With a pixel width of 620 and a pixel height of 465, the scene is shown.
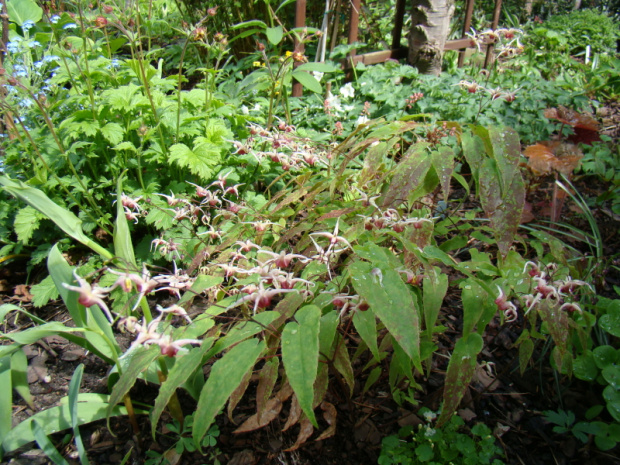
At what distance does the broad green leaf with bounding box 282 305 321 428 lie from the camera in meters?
0.76

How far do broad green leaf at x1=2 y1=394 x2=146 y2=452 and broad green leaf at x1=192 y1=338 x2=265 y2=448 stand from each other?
0.55 meters

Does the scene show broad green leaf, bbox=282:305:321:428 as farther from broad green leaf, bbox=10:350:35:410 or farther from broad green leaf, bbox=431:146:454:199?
broad green leaf, bbox=10:350:35:410

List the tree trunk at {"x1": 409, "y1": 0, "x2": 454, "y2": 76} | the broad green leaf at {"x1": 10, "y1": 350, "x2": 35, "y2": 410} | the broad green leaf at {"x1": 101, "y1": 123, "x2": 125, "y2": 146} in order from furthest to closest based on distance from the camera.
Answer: the tree trunk at {"x1": 409, "y1": 0, "x2": 454, "y2": 76} → the broad green leaf at {"x1": 101, "y1": 123, "x2": 125, "y2": 146} → the broad green leaf at {"x1": 10, "y1": 350, "x2": 35, "y2": 410}

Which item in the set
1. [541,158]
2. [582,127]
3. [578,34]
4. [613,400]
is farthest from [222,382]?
[578,34]

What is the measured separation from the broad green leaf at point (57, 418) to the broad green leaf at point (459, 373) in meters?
0.94

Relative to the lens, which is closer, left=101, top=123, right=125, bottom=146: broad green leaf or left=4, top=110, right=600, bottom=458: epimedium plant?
left=4, top=110, right=600, bottom=458: epimedium plant

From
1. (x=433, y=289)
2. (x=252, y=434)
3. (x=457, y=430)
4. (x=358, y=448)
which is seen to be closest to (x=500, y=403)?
(x=457, y=430)

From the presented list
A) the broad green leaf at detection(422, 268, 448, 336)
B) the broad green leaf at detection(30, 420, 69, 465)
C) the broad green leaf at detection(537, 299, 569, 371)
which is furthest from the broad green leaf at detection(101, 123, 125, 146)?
the broad green leaf at detection(537, 299, 569, 371)

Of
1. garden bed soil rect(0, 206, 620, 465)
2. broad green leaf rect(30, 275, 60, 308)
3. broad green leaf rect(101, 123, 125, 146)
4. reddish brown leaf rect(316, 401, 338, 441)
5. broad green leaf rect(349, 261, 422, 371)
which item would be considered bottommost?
garden bed soil rect(0, 206, 620, 465)

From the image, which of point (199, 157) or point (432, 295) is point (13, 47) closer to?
point (199, 157)

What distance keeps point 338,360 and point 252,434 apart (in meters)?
0.55

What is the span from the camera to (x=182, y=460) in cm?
137

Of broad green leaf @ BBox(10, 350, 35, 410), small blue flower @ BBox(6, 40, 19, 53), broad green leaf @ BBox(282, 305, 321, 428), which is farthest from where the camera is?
small blue flower @ BBox(6, 40, 19, 53)

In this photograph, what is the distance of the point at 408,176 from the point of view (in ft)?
3.47
